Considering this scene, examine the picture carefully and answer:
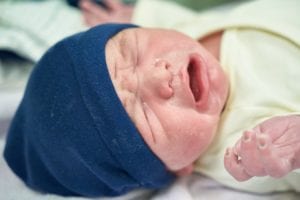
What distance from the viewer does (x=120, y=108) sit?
78 centimetres

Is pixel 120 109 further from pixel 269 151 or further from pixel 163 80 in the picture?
pixel 269 151

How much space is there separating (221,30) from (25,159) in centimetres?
49

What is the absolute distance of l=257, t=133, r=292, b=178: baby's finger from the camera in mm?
609

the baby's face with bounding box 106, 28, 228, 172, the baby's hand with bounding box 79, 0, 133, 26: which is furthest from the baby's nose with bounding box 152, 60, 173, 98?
the baby's hand with bounding box 79, 0, 133, 26

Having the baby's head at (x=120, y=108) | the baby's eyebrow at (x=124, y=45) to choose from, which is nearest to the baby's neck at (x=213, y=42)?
the baby's head at (x=120, y=108)

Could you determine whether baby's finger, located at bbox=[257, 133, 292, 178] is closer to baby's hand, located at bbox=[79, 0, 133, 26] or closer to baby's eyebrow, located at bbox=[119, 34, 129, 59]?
baby's eyebrow, located at bbox=[119, 34, 129, 59]

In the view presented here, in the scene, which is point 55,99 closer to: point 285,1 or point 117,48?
point 117,48

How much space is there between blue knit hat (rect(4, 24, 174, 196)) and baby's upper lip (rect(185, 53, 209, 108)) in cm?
13

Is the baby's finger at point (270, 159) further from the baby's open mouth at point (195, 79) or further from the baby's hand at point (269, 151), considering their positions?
the baby's open mouth at point (195, 79)

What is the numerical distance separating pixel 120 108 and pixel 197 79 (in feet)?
0.50

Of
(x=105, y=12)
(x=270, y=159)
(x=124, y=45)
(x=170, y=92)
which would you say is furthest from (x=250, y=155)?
(x=105, y=12)

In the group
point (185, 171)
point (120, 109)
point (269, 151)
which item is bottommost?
point (185, 171)

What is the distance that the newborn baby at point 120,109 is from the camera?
791mm

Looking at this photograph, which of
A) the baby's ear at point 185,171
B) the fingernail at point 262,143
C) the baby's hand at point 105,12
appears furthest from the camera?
the baby's hand at point 105,12
